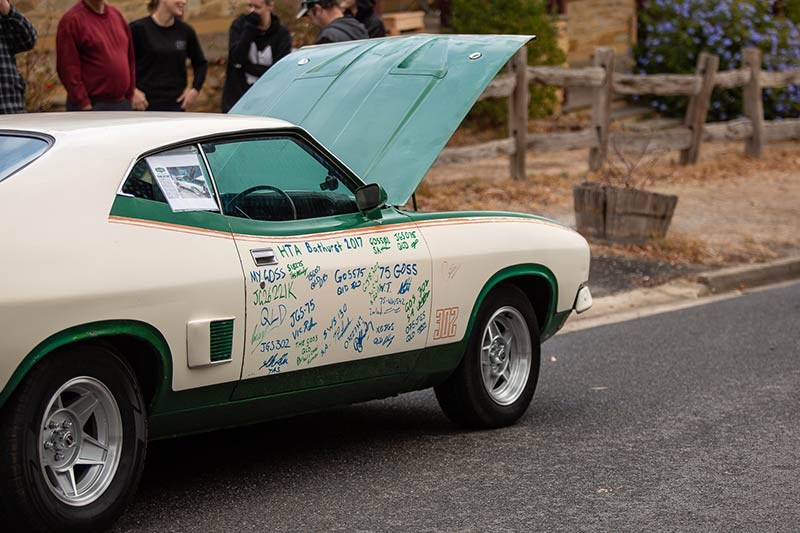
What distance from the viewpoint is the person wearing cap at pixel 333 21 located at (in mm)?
9422

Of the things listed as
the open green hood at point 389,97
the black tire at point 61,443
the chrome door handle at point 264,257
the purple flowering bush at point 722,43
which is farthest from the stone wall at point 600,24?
the black tire at point 61,443

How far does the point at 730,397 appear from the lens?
7.22 m

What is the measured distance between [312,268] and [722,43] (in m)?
16.7

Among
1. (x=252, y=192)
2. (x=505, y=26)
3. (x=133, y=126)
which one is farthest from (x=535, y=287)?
(x=505, y=26)

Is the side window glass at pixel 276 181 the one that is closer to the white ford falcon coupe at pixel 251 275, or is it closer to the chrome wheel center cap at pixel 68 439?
the white ford falcon coupe at pixel 251 275

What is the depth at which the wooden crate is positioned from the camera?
17094 millimetres

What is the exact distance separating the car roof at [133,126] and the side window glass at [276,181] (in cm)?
8

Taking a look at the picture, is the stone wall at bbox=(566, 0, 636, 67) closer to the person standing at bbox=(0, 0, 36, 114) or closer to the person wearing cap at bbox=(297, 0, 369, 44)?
the person wearing cap at bbox=(297, 0, 369, 44)

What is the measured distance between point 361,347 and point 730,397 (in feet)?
8.10

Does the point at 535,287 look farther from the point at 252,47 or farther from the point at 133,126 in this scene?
the point at 252,47

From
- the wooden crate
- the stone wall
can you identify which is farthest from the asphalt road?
the stone wall

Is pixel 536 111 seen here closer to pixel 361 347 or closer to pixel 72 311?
pixel 361 347

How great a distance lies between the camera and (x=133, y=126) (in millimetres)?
5133

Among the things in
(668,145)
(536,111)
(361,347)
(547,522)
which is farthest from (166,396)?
(536,111)
